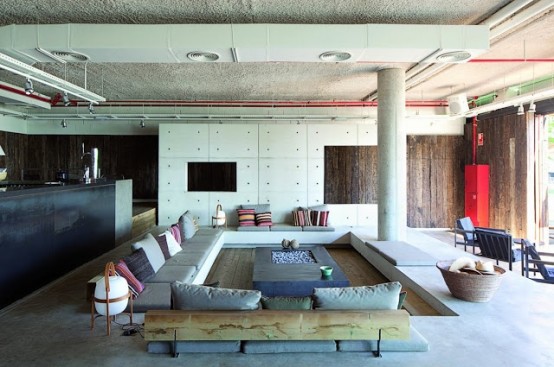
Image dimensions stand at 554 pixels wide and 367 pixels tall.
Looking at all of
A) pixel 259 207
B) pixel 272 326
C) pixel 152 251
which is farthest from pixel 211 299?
pixel 259 207

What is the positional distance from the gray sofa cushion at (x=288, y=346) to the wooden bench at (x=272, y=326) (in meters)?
0.09

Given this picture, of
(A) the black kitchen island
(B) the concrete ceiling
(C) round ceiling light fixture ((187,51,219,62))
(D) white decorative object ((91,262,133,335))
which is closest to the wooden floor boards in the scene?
(A) the black kitchen island

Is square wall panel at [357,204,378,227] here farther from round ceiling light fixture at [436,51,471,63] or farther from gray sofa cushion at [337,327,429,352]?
gray sofa cushion at [337,327,429,352]

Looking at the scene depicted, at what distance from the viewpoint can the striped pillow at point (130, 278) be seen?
3477mm

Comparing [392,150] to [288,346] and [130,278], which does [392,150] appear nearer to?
[288,346]

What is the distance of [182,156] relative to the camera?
8766mm

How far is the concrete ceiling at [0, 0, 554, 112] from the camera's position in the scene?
405 centimetres

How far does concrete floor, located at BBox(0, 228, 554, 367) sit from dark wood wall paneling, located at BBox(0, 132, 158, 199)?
252 inches

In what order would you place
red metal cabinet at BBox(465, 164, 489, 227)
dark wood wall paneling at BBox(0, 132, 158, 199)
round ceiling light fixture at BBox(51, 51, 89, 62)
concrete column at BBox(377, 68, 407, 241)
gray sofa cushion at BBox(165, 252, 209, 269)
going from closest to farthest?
round ceiling light fixture at BBox(51, 51, 89, 62), gray sofa cushion at BBox(165, 252, 209, 269), concrete column at BBox(377, 68, 407, 241), red metal cabinet at BBox(465, 164, 489, 227), dark wood wall paneling at BBox(0, 132, 158, 199)

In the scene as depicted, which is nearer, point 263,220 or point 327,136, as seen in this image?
point 263,220

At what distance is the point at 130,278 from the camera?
3.55 m

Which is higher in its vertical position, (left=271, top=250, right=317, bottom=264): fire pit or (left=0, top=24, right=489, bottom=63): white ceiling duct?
(left=0, top=24, right=489, bottom=63): white ceiling duct

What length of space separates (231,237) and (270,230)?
87cm

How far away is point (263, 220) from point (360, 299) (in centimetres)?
561
